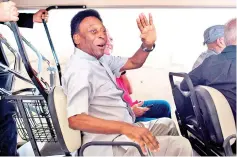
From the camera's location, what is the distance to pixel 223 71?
4.67 feet

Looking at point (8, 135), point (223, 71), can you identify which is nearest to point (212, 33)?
point (223, 71)

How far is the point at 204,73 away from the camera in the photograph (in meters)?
Answer: 1.47

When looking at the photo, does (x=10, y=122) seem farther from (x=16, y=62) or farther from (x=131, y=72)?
(x=131, y=72)

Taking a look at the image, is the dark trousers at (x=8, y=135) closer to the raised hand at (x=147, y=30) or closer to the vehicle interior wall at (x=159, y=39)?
the vehicle interior wall at (x=159, y=39)

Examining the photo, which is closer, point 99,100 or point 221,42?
point 99,100

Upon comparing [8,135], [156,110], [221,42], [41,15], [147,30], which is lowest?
[8,135]

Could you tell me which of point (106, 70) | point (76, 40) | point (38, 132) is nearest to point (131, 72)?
point (106, 70)

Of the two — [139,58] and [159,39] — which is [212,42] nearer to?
[159,39]

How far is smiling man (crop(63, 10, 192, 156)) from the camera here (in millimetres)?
1132

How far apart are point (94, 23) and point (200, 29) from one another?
0.61 m

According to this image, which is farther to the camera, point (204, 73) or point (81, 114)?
point (204, 73)

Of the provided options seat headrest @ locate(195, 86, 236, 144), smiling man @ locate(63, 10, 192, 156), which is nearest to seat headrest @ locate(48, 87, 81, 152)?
smiling man @ locate(63, 10, 192, 156)

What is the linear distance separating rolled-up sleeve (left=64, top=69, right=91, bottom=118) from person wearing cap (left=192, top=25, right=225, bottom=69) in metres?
0.65

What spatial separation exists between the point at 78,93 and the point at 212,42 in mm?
781
